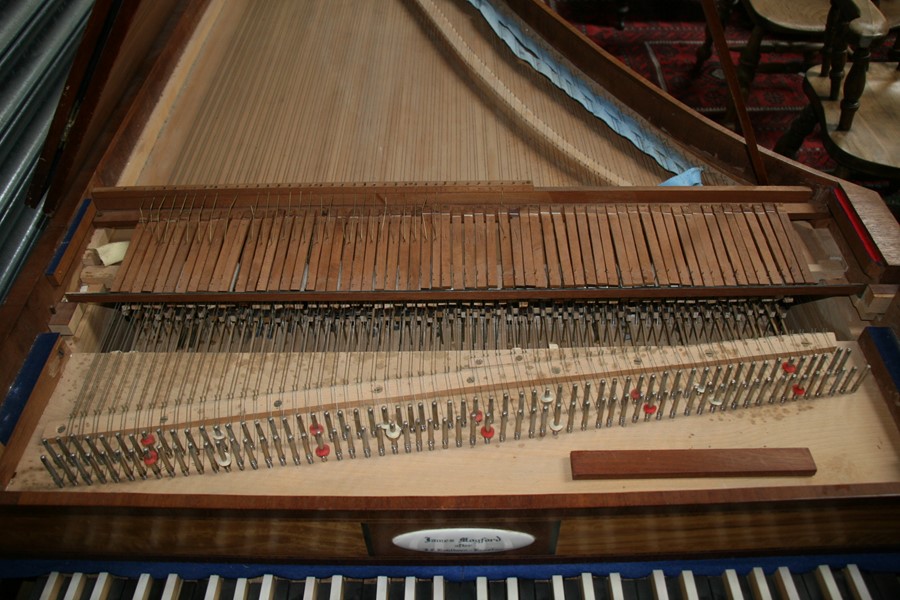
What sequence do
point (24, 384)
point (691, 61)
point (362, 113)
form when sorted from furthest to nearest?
point (691, 61) → point (362, 113) → point (24, 384)

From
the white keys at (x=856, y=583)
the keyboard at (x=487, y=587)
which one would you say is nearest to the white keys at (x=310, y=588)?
the keyboard at (x=487, y=587)

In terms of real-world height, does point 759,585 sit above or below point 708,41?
below

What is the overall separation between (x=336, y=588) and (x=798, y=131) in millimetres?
3132

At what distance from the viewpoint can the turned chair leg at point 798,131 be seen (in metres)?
A: 3.61

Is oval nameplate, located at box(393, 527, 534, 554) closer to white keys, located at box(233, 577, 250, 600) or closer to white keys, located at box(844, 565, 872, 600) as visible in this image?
white keys, located at box(233, 577, 250, 600)

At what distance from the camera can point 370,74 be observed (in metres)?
3.15

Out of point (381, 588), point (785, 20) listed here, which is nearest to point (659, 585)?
point (381, 588)

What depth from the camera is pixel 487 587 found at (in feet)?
7.00

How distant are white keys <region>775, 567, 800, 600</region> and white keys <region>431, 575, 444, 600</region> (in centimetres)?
95

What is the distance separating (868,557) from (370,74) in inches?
99.0

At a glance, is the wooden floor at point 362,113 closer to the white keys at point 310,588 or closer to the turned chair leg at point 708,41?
the white keys at point 310,588

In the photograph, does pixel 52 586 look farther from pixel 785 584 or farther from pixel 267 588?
pixel 785 584

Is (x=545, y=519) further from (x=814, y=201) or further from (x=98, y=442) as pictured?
(x=814, y=201)

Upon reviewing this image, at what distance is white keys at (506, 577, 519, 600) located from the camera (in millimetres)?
2092
